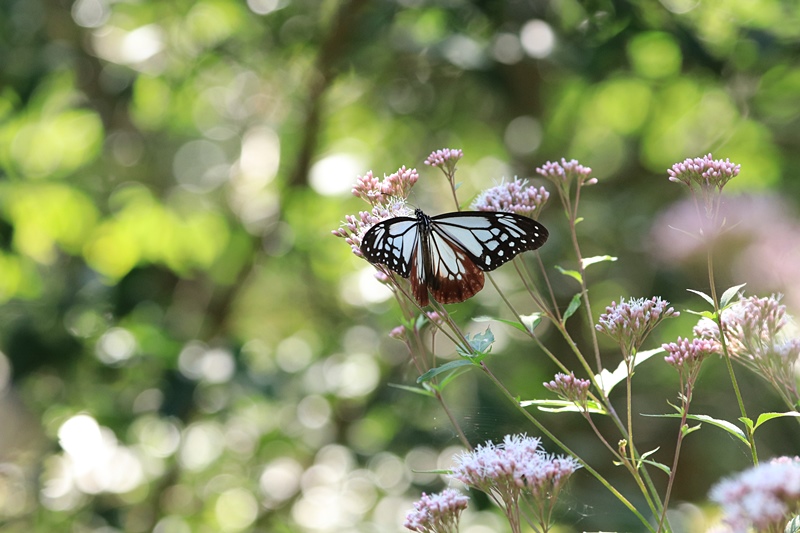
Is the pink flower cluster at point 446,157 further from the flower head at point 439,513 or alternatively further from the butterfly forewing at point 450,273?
the flower head at point 439,513

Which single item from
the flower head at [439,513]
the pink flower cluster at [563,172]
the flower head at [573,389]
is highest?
the pink flower cluster at [563,172]

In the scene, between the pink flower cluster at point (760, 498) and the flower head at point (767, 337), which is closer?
the pink flower cluster at point (760, 498)

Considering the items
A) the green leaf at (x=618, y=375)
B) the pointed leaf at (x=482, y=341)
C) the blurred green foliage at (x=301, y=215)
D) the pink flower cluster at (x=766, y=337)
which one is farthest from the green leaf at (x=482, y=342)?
the blurred green foliage at (x=301, y=215)

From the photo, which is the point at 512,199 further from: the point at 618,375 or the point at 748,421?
the point at 748,421

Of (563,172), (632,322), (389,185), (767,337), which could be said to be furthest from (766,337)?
(389,185)

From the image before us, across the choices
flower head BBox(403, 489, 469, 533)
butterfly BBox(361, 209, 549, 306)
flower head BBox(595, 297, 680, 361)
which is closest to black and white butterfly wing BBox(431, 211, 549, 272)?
butterfly BBox(361, 209, 549, 306)

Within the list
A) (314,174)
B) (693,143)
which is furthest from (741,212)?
(314,174)

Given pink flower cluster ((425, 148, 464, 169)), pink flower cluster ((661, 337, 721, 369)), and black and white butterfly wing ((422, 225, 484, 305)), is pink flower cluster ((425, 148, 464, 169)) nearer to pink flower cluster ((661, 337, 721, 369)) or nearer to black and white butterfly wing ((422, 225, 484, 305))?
black and white butterfly wing ((422, 225, 484, 305))
